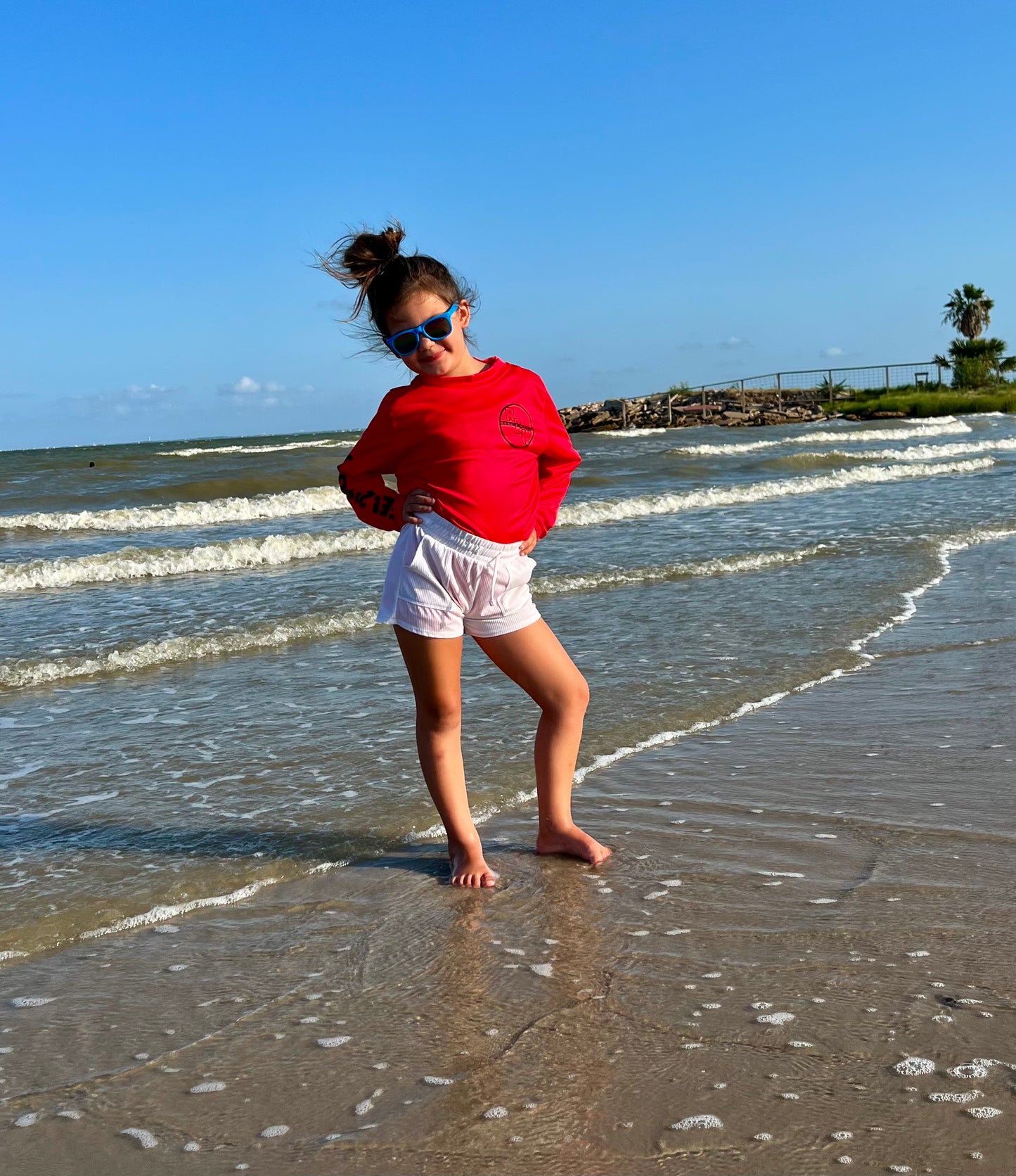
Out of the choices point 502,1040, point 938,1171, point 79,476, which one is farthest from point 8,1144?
point 79,476

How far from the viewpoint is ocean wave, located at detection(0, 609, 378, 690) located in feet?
21.3

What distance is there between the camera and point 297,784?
14.1 ft

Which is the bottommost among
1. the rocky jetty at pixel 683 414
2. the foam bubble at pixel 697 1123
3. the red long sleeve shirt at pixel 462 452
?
the foam bubble at pixel 697 1123

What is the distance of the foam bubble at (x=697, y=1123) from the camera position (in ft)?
6.44

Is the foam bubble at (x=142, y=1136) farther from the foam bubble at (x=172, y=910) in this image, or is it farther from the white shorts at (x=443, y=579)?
the white shorts at (x=443, y=579)

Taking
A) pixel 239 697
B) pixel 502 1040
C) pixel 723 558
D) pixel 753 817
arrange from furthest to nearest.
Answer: pixel 723 558 < pixel 239 697 < pixel 753 817 < pixel 502 1040

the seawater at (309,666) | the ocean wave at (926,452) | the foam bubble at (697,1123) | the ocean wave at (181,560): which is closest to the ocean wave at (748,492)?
→ the seawater at (309,666)

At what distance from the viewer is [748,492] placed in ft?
59.1

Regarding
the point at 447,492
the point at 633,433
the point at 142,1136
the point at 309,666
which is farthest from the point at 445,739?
the point at 633,433

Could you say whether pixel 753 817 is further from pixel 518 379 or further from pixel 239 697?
→ pixel 239 697

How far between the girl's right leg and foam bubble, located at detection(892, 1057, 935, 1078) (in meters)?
1.38

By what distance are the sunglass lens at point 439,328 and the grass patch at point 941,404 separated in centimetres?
4817

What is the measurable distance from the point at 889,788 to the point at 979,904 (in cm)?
104

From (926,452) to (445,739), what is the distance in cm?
2573
